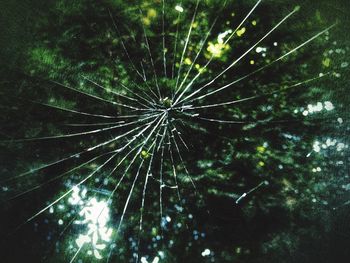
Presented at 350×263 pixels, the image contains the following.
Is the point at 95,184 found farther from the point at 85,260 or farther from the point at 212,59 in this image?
the point at 212,59

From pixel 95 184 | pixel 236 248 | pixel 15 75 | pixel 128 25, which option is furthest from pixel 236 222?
pixel 15 75

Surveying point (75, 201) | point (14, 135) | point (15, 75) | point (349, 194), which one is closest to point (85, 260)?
point (75, 201)

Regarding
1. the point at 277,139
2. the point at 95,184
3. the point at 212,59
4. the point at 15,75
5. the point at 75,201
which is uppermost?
the point at 212,59

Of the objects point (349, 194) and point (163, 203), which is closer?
point (349, 194)

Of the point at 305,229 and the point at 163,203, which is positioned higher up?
the point at 305,229

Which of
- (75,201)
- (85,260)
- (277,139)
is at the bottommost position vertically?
(85,260)

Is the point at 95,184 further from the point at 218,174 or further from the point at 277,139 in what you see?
the point at 277,139

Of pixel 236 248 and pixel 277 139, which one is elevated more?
pixel 277 139

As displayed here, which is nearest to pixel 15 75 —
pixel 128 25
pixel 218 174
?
pixel 128 25

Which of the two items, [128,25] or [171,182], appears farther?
[171,182]
